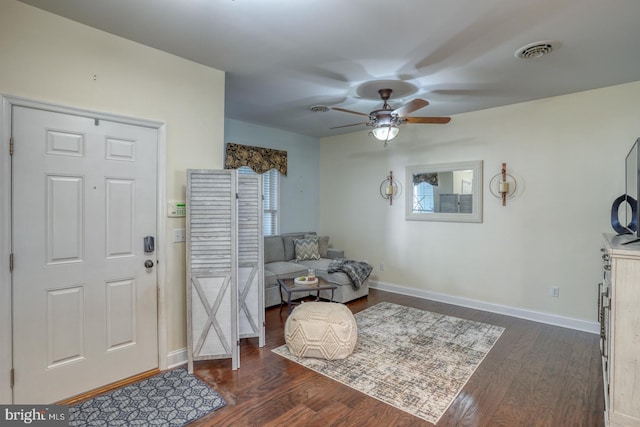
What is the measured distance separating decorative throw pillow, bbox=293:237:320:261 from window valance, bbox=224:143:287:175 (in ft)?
4.31

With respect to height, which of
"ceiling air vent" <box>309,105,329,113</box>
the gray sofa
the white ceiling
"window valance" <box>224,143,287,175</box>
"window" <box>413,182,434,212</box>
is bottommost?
the gray sofa

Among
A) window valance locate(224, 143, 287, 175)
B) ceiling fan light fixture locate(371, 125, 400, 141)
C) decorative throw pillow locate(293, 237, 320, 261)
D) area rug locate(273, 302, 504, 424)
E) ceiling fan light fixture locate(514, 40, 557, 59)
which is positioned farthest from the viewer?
decorative throw pillow locate(293, 237, 320, 261)

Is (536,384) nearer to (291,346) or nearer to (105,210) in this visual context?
(291,346)

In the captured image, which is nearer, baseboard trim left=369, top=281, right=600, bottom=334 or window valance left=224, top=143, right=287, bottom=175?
baseboard trim left=369, top=281, right=600, bottom=334

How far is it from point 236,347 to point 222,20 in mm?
2654

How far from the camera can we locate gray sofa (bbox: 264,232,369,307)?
4.60 meters

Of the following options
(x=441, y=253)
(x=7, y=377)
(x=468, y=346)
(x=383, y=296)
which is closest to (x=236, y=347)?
(x=7, y=377)

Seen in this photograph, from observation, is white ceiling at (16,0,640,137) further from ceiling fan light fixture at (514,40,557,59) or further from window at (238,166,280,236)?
window at (238,166,280,236)

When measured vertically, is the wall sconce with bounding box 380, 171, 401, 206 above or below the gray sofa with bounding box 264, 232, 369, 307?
above

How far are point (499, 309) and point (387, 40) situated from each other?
3743mm

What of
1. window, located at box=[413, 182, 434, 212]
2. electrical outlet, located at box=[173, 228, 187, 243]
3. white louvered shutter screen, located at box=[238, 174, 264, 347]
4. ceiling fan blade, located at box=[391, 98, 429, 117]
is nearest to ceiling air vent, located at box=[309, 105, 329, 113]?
ceiling fan blade, located at box=[391, 98, 429, 117]

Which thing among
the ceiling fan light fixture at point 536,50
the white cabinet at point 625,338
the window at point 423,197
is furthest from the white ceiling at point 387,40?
the white cabinet at point 625,338

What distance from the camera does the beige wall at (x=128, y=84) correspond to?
216cm

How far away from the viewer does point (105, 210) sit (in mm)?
2541
